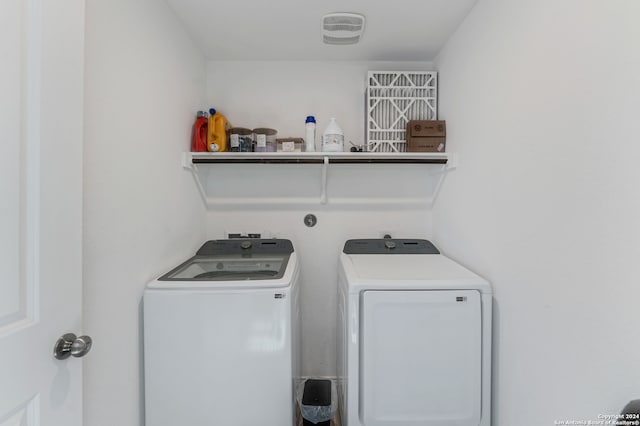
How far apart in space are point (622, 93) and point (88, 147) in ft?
5.54

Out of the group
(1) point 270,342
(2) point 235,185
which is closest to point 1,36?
(1) point 270,342

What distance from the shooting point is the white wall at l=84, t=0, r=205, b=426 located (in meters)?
1.05

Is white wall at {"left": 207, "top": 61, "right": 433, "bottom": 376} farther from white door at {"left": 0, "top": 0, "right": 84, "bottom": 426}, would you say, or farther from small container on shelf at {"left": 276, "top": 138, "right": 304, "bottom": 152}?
white door at {"left": 0, "top": 0, "right": 84, "bottom": 426}

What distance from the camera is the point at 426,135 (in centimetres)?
193

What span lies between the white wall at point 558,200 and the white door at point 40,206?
1.57m

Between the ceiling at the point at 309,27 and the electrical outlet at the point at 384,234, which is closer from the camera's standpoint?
the ceiling at the point at 309,27

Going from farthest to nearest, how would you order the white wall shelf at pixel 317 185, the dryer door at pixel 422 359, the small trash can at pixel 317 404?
the white wall shelf at pixel 317 185, the small trash can at pixel 317 404, the dryer door at pixel 422 359

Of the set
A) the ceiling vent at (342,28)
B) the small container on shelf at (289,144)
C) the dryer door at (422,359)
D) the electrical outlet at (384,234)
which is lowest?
the dryer door at (422,359)

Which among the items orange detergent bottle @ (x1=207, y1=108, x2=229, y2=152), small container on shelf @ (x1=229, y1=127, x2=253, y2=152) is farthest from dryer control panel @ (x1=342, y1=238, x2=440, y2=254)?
orange detergent bottle @ (x1=207, y1=108, x2=229, y2=152)

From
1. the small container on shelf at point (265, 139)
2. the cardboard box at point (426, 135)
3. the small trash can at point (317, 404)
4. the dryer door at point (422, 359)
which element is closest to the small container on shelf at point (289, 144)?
the small container on shelf at point (265, 139)

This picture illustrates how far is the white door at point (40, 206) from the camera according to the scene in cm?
68

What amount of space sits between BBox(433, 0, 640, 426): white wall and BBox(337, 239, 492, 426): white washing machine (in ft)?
0.35

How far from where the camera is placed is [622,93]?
786 millimetres

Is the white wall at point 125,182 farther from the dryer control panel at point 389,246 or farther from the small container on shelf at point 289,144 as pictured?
the dryer control panel at point 389,246
